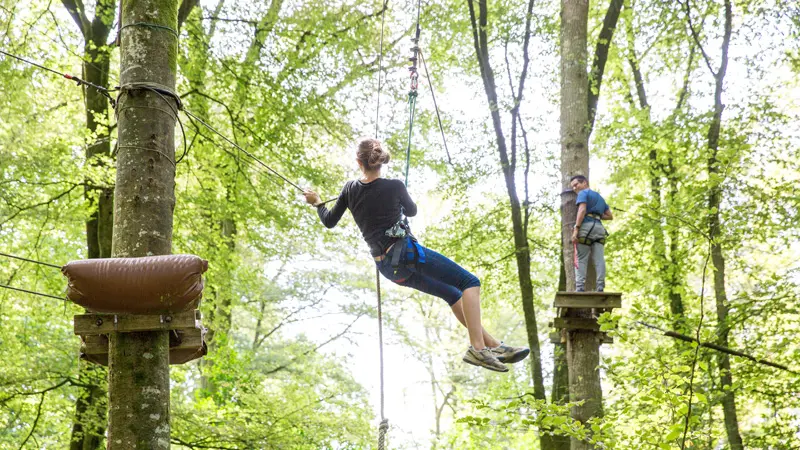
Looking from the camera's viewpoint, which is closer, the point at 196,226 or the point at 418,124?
the point at 196,226

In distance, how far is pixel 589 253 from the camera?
6.03 meters

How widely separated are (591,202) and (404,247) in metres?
2.24

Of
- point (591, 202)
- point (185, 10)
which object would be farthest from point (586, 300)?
point (185, 10)

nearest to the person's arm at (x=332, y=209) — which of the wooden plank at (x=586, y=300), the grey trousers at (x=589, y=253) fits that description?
the wooden plank at (x=586, y=300)

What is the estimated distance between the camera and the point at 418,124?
11391mm

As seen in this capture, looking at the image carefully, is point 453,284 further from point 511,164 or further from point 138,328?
point 511,164

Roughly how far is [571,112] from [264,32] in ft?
16.1

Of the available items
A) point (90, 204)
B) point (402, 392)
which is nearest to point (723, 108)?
point (90, 204)

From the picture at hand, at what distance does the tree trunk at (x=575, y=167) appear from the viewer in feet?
18.7

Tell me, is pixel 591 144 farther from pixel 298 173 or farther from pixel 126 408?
pixel 126 408

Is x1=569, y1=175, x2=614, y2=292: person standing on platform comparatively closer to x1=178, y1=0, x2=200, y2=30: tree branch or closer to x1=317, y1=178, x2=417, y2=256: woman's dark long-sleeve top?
x1=317, y1=178, x2=417, y2=256: woman's dark long-sleeve top

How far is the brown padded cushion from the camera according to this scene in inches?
116

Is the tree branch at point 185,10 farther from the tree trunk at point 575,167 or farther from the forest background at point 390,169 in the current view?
the tree trunk at point 575,167

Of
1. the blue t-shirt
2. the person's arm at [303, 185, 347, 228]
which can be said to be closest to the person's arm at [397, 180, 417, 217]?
the person's arm at [303, 185, 347, 228]
